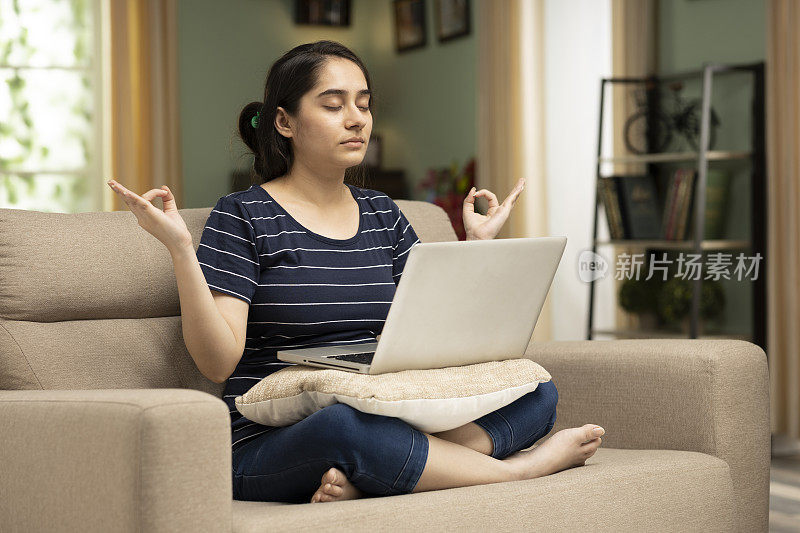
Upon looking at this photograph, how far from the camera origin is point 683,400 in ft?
5.66

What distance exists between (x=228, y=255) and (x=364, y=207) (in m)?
0.34

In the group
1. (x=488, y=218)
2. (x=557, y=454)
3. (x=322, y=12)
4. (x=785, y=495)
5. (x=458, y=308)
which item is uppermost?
(x=322, y=12)

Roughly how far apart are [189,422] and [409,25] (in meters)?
4.78

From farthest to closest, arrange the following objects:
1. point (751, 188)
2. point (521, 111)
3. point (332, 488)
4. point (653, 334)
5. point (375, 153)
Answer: point (375, 153) < point (521, 111) < point (653, 334) < point (751, 188) < point (332, 488)

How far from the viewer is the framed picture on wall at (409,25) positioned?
18.4 ft

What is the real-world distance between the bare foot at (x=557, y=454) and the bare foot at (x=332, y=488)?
279 mm

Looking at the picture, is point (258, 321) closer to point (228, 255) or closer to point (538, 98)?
point (228, 255)

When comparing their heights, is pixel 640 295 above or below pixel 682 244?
below

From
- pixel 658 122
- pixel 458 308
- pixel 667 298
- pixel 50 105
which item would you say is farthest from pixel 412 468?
pixel 50 105

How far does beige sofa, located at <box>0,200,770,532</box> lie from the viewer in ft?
3.88

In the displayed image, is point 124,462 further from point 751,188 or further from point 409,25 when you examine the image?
point 409,25

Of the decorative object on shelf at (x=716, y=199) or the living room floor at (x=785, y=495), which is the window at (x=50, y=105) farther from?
the living room floor at (x=785, y=495)

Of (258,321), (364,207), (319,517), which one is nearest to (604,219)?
(364,207)

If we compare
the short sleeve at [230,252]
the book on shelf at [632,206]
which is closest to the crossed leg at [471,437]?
the short sleeve at [230,252]
